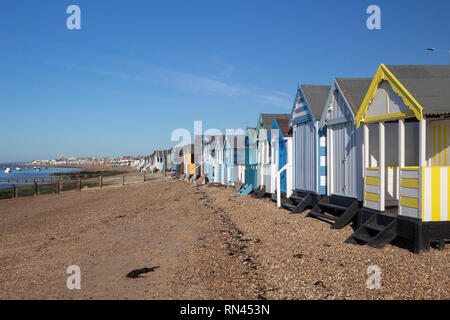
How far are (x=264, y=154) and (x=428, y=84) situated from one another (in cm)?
1061

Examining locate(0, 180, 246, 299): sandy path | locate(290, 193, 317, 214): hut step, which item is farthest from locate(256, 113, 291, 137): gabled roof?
locate(290, 193, 317, 214): hut step

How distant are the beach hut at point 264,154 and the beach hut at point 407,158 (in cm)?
732

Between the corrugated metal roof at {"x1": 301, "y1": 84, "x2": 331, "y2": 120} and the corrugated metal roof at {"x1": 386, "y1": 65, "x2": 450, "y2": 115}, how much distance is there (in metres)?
3.88

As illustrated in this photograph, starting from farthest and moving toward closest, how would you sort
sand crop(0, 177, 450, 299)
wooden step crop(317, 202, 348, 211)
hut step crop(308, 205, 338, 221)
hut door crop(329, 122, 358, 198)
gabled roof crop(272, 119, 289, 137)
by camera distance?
gabled roof crop(272, 119, 289, 137)
hut step crop(308, 205, 338, 221)
wooden step crop(317, 202, 348, 211)
hut door crop(329, 122, 358, 198)
sand crop(0, 177, 450, 299)

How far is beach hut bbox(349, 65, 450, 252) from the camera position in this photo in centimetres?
696

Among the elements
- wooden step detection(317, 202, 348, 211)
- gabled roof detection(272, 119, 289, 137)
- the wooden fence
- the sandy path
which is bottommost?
the wooden fence

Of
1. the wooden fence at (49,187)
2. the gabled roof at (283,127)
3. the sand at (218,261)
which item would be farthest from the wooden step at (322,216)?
the wooden fence at (49,187)

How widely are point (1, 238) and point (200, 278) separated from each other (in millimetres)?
10305

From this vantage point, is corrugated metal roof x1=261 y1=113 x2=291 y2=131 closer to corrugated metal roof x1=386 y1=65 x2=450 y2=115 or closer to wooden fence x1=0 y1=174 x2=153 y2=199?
corrugated metal roof x1=386 y1=65 x2=450 y2=115

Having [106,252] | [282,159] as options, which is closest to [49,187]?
[282,159]

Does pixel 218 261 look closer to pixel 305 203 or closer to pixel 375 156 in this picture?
pixel 375 156

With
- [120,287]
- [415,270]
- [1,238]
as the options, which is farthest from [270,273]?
[1,238]

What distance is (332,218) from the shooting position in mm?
10141

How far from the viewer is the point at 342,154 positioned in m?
10.6
